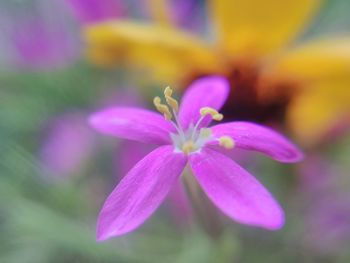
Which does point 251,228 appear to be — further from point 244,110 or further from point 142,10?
point 142,10

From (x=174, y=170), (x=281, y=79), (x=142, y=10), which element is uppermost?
(x=142, y=10)

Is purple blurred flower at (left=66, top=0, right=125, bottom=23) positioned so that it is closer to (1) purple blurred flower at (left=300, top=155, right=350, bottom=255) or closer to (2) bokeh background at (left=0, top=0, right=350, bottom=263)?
(2) bokeh background at (left=0, top=0, right=350, bottom=263)

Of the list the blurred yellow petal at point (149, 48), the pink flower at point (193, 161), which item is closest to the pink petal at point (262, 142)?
the pink flower at point (193, 161)

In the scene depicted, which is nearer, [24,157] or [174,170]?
[174,170]

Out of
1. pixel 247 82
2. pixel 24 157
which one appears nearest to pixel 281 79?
pixel 247 82

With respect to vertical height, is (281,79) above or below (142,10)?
below

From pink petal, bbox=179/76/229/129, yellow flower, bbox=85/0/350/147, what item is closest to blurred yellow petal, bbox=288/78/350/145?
yellow flower, bbox=85/0/350/147

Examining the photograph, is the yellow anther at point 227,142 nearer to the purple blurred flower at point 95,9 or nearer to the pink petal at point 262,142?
the pink petal at point 262,142
